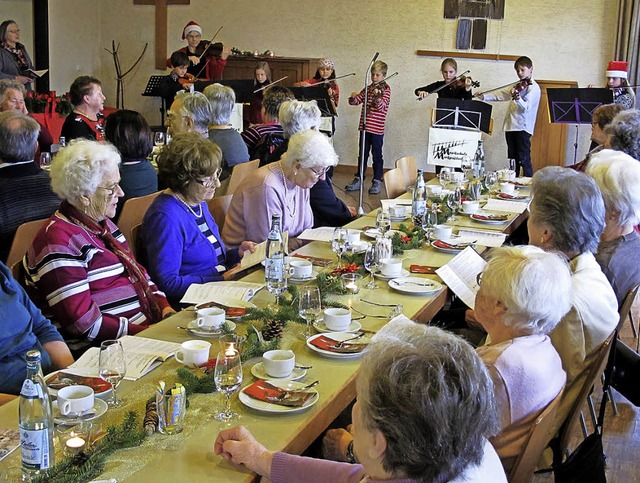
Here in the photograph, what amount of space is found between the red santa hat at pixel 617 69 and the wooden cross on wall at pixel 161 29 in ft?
22.2

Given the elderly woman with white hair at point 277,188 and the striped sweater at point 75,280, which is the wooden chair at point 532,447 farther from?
the elderly woman with white hair at point 277,188

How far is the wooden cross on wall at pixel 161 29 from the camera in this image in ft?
40.3

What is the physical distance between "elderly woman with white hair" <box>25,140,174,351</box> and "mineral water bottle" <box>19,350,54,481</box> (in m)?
1.01

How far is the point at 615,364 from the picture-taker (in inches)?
117

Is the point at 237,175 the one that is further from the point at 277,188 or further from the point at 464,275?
the point at 464,275

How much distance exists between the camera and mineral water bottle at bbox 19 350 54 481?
5.24 ft

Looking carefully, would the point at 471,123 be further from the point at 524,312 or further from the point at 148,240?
the point at 524,312

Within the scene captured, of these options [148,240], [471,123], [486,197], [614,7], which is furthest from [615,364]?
[614,7]

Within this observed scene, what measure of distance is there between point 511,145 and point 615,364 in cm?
692

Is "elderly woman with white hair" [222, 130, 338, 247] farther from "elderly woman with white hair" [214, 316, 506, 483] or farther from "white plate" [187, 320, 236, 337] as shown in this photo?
"elderly woman with white hair" [214, 316, 506, 483]

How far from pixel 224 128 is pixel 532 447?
4.42 m

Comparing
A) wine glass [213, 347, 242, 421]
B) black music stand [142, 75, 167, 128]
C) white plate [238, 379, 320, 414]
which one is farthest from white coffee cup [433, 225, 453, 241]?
black music stand [142, 75, 167, 128]

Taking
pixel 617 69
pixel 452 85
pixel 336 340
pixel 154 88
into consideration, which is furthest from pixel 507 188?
pixel 154 88

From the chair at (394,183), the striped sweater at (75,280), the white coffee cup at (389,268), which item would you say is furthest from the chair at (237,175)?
the striped sweater at (75,280)
